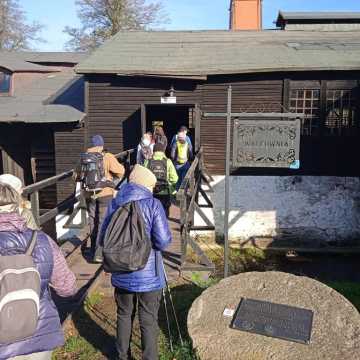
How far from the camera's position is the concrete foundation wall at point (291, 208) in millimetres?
12406

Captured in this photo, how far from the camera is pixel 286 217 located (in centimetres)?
1268

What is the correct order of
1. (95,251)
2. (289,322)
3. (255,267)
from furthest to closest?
1. (255,267)
2. (95,251)
3. (289,322)

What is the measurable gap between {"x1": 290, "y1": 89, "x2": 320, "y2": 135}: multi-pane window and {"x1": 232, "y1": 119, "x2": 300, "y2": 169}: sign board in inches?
270

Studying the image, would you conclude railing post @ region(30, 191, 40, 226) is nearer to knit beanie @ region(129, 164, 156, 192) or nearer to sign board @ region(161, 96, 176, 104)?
knit beanie @ region(129, 164, 156, 192)

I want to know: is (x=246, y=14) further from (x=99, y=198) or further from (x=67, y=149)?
(x=99, y=198)

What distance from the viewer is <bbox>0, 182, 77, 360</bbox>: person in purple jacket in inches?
102

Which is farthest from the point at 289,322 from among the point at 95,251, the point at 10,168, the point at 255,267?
the point at 10,168

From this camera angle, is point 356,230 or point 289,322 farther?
point 356,230

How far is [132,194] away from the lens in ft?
12.2

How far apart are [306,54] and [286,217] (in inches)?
192

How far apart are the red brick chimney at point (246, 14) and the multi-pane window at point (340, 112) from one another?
927 cm

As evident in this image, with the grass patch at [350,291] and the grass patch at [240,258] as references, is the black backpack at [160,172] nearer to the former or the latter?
the grass patch at [240,258]

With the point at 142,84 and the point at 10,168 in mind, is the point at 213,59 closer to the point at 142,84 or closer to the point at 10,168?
the point at 142,84

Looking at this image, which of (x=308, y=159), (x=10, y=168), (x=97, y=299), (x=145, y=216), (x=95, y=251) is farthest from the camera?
(x=10, y=168)
